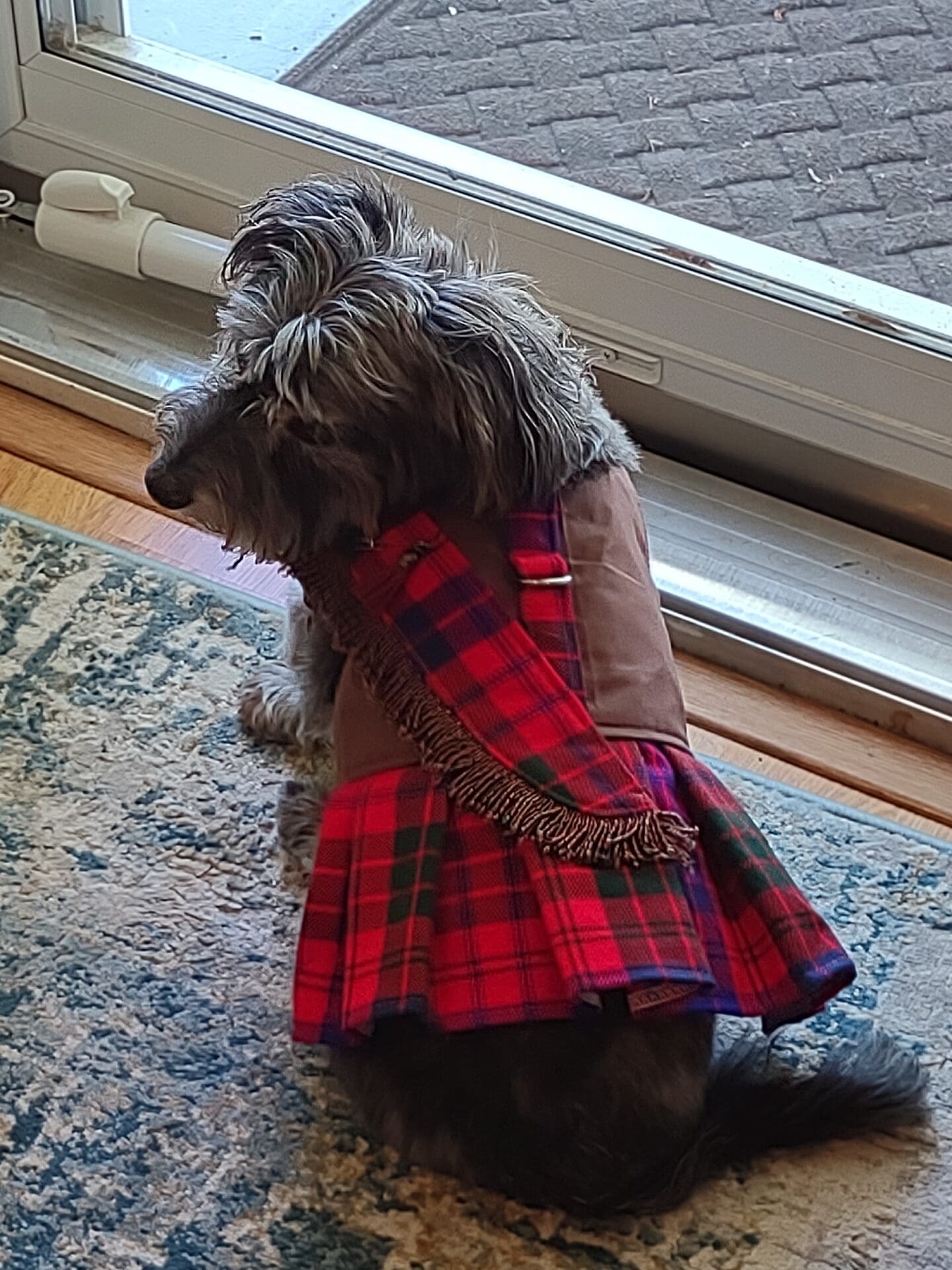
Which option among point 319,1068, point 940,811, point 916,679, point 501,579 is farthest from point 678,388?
point 319,1068

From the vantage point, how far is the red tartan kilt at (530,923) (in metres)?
1.15

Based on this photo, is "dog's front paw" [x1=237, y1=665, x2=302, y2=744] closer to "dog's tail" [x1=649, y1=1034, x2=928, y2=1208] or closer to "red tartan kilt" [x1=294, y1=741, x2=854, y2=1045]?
"red tartan kilt" [x1=294, y1=741, x2=854, y2=1045]

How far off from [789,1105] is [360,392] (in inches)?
24.8

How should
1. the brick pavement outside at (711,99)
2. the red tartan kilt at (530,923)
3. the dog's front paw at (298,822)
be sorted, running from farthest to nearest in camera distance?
the brick pavement outside at (711,99) < the dog's front paw at (298,822) < the red tartan kilt at (530,923)

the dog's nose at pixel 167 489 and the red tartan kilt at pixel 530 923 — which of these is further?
the dog's nose at pixel 167 489

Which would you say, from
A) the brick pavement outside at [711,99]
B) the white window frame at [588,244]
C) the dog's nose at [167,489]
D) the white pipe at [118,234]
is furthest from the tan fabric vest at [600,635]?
the white pipe at [118,234]

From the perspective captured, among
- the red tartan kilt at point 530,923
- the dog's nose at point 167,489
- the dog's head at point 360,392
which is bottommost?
the red tartan kilt at point 530,923

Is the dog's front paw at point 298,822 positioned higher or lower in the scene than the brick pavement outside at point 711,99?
lower

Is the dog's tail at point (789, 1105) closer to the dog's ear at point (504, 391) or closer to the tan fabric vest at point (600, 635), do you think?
the tan fabric vest at point (600, 635)

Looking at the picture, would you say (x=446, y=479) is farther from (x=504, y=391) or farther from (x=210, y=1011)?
(x=210, y=1011)

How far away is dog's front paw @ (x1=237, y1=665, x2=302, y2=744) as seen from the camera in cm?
156

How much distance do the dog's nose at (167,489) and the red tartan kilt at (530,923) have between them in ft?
0.84

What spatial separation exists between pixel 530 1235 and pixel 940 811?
59cm

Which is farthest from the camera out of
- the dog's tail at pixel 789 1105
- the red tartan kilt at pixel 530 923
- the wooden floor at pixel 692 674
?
the wooden floor at pixel 692 674
